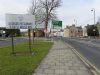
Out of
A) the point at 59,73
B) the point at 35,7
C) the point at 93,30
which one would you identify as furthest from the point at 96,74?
the point at 93,30

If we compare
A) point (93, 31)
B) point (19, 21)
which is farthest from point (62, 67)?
point (93, 31)

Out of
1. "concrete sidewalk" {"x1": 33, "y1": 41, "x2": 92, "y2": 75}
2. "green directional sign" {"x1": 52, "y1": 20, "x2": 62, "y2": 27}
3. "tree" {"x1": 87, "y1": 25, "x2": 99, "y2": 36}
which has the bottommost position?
"concrete sidewalk" {"x1": 33, "y1": 41, "x2": 92, "y2": 75}

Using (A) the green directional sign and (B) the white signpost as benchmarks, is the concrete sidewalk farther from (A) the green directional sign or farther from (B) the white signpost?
(A) the green directional sign

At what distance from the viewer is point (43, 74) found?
11633mm

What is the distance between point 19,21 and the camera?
24.1 metres

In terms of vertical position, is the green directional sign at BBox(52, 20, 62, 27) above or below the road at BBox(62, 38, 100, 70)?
above

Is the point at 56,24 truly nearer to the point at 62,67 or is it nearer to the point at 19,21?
the point at 19,21

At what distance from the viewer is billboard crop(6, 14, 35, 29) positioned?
2344 cm

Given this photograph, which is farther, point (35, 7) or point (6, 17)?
point (35, 7)

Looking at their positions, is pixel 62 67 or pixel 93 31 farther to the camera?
pixel 93 31

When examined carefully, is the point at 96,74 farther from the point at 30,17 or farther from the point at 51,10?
the point at 51,10

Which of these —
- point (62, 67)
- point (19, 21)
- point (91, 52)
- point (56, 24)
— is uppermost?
point (56, 24)

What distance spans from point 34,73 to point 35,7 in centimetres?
5116

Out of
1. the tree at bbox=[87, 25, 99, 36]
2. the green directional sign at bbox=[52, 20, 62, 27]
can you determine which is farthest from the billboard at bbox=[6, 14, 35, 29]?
the tree at bbox=[87, 25, 99, 36]
